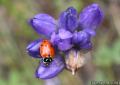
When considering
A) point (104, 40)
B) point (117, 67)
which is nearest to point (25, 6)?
point (104, 40)

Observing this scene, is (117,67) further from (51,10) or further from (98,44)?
(51,10)

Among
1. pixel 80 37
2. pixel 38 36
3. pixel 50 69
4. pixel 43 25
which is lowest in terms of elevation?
pixel 50 69

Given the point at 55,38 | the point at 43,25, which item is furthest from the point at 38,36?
the point at 55,38

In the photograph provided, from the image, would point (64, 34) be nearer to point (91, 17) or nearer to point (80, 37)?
point (80, 37)

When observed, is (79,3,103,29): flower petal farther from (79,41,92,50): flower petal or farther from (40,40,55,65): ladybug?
(40,40,55,65): ladybug

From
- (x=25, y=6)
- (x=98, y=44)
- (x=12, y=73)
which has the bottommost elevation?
(x=12, y=73)

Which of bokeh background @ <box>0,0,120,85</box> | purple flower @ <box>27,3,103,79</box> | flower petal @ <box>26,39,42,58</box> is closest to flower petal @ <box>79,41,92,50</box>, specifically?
purple flower @ <box>27,3,103,79</box>

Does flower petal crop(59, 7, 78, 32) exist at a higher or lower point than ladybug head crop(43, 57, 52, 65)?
higher
